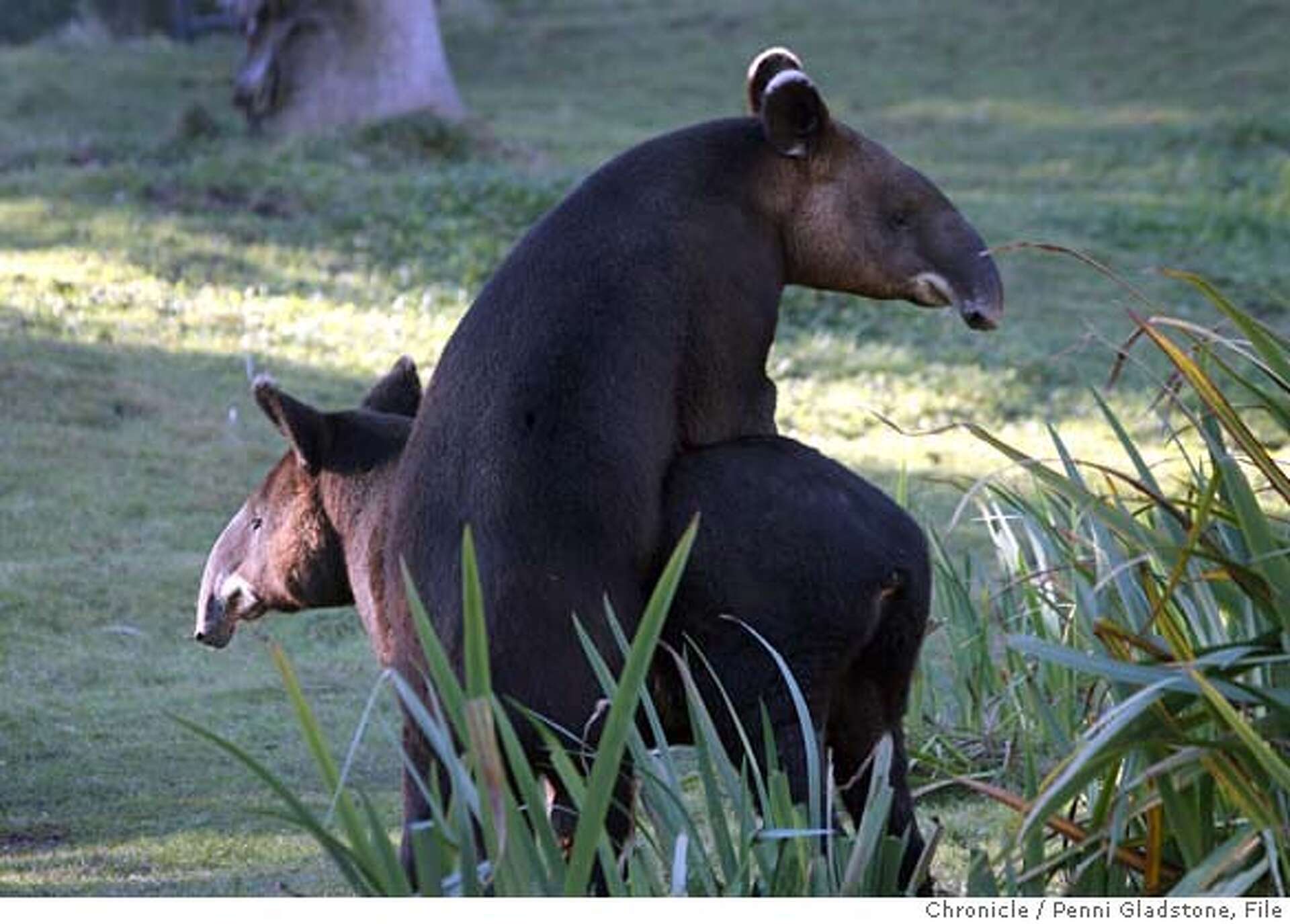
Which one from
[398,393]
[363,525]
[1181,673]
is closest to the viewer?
[1181,673]

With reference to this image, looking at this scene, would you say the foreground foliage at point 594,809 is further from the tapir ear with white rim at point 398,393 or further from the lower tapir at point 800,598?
the tapir ear with white rim at point 398,393

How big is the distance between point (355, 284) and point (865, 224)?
876cm

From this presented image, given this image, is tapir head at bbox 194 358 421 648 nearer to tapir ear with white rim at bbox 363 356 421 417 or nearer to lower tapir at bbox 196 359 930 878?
tapir ear with white rim at bbox 363 356 421 417

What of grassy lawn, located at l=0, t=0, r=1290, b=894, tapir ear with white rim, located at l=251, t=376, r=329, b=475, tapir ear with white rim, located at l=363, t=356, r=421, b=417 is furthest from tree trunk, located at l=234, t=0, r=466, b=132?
tapir ear with white rim, located at l=251, t=376, r=329, b=475

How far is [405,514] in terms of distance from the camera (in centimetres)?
451

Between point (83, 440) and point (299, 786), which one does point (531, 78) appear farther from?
point (299, 786)

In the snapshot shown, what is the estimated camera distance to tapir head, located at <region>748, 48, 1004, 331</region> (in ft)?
15.4

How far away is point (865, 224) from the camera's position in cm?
478

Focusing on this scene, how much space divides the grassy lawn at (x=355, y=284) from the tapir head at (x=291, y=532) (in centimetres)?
62

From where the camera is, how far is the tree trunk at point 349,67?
1752 centimetres

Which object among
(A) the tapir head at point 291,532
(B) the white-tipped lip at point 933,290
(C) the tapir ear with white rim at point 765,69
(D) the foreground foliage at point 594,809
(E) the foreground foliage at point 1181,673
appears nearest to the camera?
(D) the foreground foliage at point 594,809

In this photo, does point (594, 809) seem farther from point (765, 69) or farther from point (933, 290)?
point (765, 69)

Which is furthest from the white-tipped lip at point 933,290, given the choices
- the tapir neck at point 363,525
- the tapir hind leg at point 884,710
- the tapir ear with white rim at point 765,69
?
the tapir neck at point 363,525

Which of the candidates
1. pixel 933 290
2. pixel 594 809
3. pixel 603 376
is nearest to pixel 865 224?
pixel 933 290
